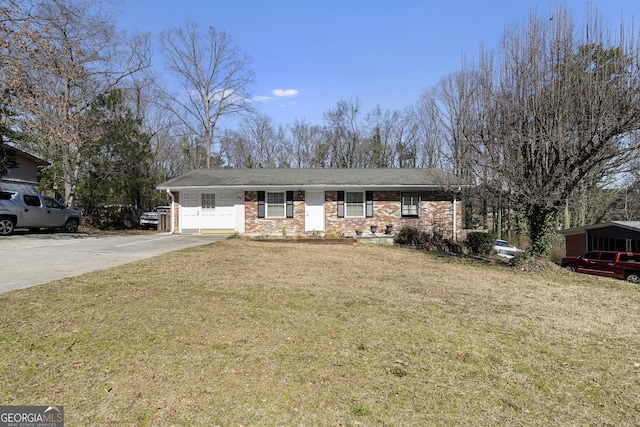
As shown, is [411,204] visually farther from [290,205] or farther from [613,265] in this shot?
[613,265]

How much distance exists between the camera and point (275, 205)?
16516mm

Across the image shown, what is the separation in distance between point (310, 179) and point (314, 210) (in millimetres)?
1597

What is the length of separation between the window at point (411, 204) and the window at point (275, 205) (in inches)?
228

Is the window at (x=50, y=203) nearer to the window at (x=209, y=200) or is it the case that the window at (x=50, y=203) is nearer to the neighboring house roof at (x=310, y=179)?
Result: the neighboring house roof at (x=310, y=179)

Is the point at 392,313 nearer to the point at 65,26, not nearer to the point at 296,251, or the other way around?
the point at 296,251

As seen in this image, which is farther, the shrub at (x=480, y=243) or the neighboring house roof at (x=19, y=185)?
the neighboring house roof at (x=19, y=185)

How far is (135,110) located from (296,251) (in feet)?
76.3

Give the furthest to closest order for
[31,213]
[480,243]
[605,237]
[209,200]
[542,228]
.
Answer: [605,237], [209,200], [480,243], [31,213], [542,228]

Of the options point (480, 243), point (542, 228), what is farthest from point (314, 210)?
point (542, 228)

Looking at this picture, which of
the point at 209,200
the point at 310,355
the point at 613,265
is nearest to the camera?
the point at 310,355

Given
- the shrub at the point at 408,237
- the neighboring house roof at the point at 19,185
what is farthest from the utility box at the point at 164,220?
the shrub at the point at 408,237

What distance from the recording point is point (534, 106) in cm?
870

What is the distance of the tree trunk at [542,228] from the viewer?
994 centimetres

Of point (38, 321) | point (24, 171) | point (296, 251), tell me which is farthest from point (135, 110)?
point (38, 321)
